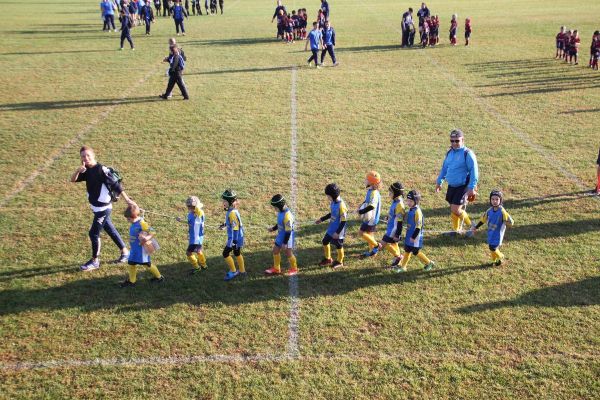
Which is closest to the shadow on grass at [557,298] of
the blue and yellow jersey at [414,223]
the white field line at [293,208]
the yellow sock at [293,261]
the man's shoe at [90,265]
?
the blue and yellow jersey at [414,223]

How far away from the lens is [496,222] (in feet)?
26.6

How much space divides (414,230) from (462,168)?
1.78 m

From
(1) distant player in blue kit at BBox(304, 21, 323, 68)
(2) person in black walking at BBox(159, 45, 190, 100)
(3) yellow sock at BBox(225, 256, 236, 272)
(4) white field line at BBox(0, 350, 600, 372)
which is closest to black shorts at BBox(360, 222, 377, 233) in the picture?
(3) yellow sock at BBox(225, 256, 236, 272)

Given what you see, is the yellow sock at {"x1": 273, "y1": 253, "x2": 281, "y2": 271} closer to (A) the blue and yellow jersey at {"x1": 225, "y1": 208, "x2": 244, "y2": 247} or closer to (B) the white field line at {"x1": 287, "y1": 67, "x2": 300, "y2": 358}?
(B) the white field line at {"x1": 287, "y1": 67, "x2": 300, "y2": 358}

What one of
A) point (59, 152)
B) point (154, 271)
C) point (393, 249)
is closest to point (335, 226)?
point (393, 249)

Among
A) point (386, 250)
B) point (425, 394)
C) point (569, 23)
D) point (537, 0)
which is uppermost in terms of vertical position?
point (537, 0)

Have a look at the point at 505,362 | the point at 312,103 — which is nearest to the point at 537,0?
the point at 312,103

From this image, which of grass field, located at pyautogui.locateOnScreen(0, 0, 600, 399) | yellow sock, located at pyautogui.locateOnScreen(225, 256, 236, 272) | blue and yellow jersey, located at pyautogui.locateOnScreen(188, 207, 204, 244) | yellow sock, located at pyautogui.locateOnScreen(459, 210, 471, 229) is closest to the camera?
grass field, located at pyautogui.locateOnScreen(0, 0, 600, 399)

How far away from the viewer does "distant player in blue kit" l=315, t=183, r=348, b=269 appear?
8.02m

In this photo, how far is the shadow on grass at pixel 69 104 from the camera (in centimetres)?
1711

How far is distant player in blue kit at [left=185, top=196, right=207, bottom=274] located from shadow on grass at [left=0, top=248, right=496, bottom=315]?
32cm

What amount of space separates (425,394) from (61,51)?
88.2 feet

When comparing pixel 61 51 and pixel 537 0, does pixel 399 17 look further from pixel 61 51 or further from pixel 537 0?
pixel 61 51

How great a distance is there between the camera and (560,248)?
8.77 m
